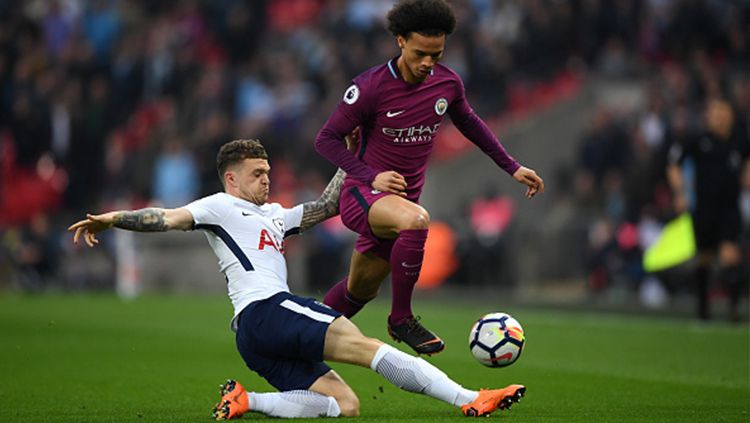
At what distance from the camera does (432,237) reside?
20.9 meters

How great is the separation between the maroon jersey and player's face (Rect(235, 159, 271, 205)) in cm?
53

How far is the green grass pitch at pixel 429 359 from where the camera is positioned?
7.77 m

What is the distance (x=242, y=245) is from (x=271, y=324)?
0.52m

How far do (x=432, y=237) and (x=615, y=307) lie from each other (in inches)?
156

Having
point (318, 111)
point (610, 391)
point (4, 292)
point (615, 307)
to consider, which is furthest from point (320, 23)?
point (610, 391)

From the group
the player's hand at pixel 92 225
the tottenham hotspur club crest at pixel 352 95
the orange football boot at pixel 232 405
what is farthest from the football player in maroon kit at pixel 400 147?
the player's hand at pixel 92 225

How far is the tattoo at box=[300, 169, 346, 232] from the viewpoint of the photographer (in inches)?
315

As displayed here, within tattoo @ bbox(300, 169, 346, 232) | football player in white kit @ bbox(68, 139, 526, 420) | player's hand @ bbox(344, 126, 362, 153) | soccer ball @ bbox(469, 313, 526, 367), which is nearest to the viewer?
football player in white kit @ bbox(68, 139, 526, 420)

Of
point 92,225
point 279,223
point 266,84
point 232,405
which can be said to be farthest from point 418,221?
point 266,84

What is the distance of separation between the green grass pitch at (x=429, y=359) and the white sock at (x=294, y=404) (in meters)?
0.13

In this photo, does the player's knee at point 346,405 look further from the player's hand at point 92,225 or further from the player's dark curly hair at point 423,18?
the player's dark curly hair at point 423,18

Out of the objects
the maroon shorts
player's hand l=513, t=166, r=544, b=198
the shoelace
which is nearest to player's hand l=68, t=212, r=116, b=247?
the maroon shorts

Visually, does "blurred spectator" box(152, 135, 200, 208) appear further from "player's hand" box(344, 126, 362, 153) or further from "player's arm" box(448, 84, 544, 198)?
"player's arm" box(448, 84, 544, 198)

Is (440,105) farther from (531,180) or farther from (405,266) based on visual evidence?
(405,266)
